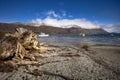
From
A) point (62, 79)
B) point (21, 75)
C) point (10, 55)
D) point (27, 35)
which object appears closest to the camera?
point (62, 79)

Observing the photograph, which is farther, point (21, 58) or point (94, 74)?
point (21, 58)

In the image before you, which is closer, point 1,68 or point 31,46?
point 1,68

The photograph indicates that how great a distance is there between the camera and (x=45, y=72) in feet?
31.8

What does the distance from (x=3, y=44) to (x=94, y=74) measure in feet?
28.7

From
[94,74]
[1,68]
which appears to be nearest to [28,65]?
[1,68]

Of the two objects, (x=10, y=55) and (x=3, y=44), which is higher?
(x=3, y=44)

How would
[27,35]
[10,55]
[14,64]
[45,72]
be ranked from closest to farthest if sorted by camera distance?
[45,72], [14,64], [10,55], [27,35]

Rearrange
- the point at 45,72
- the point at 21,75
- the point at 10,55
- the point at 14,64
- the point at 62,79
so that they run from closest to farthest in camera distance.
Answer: the point at 62,79
the point at 21,75
the point at 45,72
the point at 14,64
the point at 10,55

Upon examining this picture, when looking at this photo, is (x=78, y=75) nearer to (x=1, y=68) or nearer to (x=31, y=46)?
(x=1, y=68)

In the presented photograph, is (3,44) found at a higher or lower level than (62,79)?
higher

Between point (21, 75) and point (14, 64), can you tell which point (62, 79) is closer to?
point (21, 75)

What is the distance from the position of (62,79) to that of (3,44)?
7.31 m

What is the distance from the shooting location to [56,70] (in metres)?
10.2

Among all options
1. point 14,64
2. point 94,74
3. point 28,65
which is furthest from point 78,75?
point 14,64
